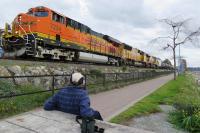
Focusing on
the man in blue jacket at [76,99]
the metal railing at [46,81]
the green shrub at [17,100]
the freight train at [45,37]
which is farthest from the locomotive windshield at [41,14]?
the man in blue jacket at [76,99]

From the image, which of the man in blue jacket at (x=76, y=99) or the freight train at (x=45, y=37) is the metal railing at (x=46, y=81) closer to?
the man in blue jacket at (x=76, y=99)

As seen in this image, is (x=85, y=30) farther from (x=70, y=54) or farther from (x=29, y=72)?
(x=29, y=72)

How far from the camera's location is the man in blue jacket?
193 inches

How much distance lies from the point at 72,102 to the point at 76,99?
15 centimetres

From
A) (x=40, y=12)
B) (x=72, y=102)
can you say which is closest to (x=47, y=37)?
(x=40, y=12)

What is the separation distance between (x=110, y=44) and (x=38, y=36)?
1671 centimetres

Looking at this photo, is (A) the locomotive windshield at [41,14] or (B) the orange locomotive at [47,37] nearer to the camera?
(B) the orange locomotive at [47,37]

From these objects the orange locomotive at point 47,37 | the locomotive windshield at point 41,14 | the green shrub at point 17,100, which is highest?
the locomotive windshield at point 41,14

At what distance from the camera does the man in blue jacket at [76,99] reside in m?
4.91

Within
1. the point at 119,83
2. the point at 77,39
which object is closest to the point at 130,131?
the point at 119,83

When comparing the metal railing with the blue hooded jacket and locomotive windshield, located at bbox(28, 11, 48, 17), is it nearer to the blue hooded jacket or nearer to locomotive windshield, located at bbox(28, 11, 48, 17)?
the blue hooded jacket

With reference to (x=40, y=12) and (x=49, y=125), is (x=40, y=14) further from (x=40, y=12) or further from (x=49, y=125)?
(x=49, y=125)

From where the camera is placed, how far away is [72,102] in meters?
5.18

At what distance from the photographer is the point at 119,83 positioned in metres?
19.5
